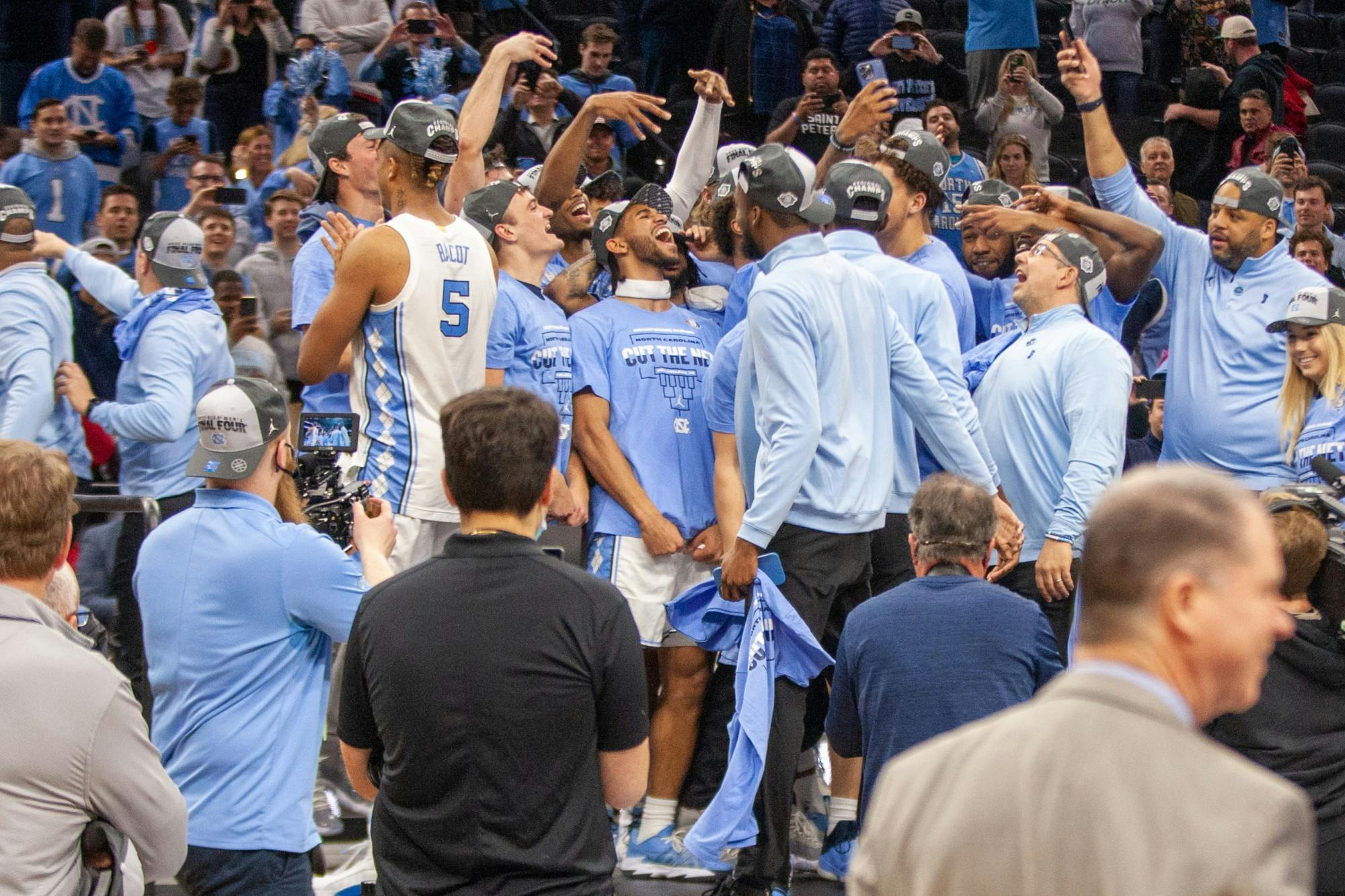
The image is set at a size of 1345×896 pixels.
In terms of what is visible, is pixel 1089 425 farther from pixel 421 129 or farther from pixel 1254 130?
pixel 1254 130

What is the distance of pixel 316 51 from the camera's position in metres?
10.1

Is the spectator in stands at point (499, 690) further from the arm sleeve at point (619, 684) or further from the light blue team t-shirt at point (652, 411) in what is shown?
the light blue team t-shirt at point (652, 411)

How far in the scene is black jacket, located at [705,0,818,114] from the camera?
11.2 metres

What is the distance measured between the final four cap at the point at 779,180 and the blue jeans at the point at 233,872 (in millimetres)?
2273

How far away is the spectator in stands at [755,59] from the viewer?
36.9 feet

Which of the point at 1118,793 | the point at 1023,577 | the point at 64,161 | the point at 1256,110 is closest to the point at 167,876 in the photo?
the point at 1118,793

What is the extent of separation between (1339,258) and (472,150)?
22.9 ft

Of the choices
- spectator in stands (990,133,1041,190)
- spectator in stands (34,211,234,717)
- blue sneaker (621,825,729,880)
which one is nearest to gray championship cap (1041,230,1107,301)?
blue sneaker (621,825,729,880)

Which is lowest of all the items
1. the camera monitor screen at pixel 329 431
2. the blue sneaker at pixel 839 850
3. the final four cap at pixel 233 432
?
the blue sneaker at pixel 839 850

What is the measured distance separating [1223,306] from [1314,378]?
52cm

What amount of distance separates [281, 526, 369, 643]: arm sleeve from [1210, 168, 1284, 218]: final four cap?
390 centimetres

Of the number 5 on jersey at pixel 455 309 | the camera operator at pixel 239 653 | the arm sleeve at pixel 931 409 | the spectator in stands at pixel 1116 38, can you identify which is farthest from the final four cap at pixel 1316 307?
the spectator in stands at pixel 1116 38

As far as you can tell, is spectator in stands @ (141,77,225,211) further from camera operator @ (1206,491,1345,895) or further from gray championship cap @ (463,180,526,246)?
camera operator @ (1206,491,1345,895)

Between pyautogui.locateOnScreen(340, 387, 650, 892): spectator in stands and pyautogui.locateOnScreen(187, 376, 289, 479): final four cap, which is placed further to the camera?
pyautogui.locateOnScreen(187, 376, 289, 479): final four cap
